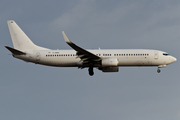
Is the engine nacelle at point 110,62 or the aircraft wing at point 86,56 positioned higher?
the aircraft wing at point 86,56

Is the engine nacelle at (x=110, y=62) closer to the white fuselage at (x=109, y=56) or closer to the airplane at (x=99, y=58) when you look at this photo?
the airplane at (x=99, y=58)

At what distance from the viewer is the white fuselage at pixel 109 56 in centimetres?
4800

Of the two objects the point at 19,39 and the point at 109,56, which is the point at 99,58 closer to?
the point at 109,56

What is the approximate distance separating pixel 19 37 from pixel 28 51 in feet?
12.6

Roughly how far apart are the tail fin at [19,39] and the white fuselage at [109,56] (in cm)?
226

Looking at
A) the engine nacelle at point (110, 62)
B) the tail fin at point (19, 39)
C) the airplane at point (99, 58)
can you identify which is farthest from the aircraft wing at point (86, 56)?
the tail fin at point (19, 39)

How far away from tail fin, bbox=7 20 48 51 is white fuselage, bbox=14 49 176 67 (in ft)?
7.43

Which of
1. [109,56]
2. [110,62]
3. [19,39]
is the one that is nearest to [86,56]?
[110,62]

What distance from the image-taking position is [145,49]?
49656mm

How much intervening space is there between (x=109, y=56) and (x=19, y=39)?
16.0 metres

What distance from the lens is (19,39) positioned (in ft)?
170

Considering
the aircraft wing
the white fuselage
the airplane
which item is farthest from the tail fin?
the aircraft wing

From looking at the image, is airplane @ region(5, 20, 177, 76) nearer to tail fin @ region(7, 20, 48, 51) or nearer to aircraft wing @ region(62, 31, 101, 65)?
aircraft wing @ region(62, 31, 101, 65)

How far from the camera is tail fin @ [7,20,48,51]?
5129 cm
